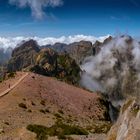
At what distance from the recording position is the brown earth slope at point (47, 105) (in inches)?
2237

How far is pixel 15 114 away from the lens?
193 ft

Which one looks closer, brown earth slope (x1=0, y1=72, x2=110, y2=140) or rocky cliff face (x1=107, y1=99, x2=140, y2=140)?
rocky cliff face (x1=107, y1=99, x2=140, y2=140)

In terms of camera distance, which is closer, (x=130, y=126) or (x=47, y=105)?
(x=130, y=126)

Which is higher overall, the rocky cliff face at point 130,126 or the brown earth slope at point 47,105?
the rocky cliff face at point 130,126

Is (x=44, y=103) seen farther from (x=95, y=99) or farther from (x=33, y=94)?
(x=95, y=99)

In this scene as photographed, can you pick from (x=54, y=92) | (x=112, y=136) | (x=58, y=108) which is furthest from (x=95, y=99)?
(x=112, y=136)

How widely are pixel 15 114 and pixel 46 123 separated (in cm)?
721

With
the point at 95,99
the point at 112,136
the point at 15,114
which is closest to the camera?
the point at 112,136

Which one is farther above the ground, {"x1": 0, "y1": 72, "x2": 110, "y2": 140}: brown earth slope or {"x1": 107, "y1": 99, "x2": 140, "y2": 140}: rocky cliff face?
{"x1": 107, "y1": 99, "x2": 140, "y2": 140}: rocky cliff face

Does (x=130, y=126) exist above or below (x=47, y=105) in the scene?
above

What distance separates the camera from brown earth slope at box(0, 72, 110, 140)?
186 ft

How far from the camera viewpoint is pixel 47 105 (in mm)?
70000

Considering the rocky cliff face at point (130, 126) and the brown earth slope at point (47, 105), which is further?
the brown earth slope at point (47, 105)

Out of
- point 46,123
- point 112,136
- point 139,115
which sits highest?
point 139,115
